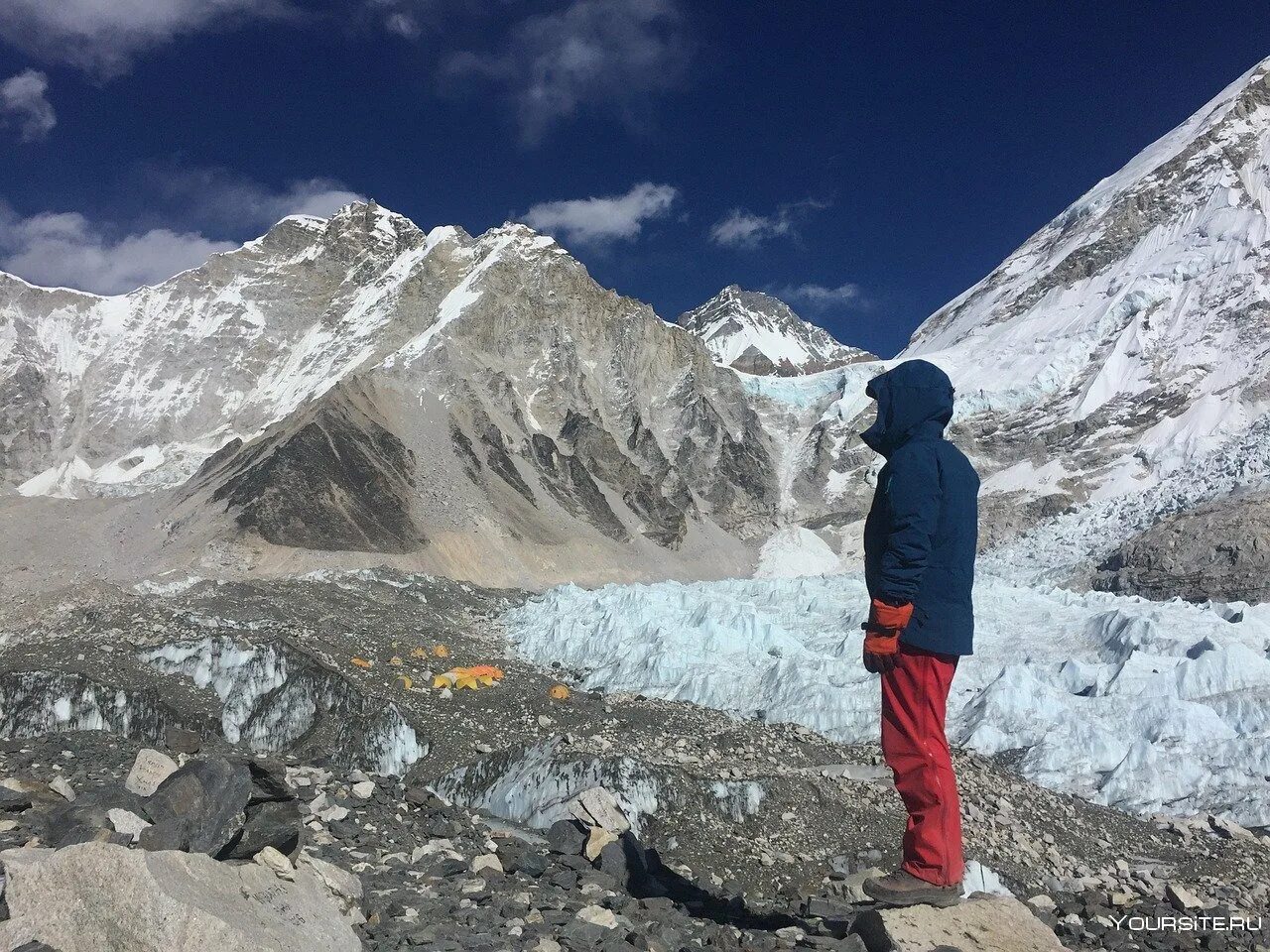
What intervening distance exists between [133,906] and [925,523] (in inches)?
157

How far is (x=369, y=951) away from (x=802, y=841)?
4.81m

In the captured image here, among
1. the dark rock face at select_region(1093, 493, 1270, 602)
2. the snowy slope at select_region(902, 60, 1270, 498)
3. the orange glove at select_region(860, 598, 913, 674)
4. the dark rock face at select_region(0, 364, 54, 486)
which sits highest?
the snowy slope at select_region(902, 60, 1270, 498)

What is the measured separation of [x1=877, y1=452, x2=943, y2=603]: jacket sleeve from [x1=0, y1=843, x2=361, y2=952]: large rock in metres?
3.29

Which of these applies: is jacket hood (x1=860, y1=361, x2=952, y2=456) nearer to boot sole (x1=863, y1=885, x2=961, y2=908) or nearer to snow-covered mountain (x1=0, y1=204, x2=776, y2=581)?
boot sole (x1=863, y1=885, x2=961, y2=908)

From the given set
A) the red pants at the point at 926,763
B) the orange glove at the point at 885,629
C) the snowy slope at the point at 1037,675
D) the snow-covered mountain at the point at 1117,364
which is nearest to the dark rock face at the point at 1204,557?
the snow-covered mountain at the point at 1117,364

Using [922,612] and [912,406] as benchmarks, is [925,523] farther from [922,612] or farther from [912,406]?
[912,406]

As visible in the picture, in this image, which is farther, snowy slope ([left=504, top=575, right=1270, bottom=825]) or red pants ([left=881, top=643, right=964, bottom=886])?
snowy slope ([left=504, top=575, right=1270, bottom=825])

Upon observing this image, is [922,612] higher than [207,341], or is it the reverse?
[207,341]

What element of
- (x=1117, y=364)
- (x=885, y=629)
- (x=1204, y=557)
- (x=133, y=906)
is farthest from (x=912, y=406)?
(x=1117, y=364)

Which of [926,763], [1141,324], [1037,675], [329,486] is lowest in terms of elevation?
[1037,675]

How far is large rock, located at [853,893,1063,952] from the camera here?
4.25 meters

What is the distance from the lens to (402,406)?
5425 cm

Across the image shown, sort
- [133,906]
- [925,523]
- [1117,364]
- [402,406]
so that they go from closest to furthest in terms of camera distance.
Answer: [133,906] < [925,523] < [402,406] < [1117,364]

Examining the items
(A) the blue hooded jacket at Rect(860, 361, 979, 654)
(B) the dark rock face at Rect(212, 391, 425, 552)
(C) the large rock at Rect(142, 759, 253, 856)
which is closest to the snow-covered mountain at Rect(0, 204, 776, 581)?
(B) the dark rock face at Rect(212, 391, 425, 552)
